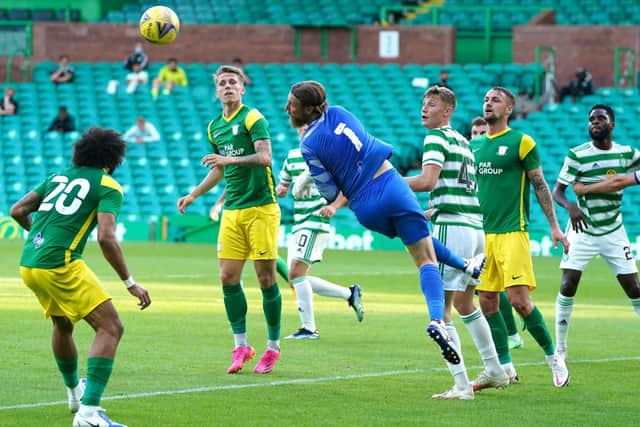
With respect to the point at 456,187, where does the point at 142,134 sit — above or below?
below

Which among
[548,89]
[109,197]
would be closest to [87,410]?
[109,197]

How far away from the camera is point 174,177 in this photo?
33.0 metres

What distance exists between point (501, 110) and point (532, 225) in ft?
58.3

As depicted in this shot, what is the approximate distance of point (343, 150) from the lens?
8.69 metres

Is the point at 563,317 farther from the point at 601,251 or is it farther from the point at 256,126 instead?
the point at 256,126

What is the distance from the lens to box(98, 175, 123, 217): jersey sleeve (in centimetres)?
790

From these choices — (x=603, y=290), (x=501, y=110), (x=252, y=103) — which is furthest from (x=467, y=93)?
(x=501, y=110)

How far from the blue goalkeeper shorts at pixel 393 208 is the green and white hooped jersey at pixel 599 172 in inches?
122

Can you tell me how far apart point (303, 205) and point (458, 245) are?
477 cm

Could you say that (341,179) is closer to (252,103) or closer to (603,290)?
(603,290)

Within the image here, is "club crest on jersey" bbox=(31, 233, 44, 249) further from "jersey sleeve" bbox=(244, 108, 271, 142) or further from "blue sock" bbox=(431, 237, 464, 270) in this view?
"jersey sleeve" bbox=(244, 108, 271, 142)

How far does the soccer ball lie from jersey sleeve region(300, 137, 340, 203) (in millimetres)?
7659

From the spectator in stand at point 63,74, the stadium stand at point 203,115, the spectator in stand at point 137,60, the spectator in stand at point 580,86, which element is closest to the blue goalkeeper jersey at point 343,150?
the stadium stand at point 203,115

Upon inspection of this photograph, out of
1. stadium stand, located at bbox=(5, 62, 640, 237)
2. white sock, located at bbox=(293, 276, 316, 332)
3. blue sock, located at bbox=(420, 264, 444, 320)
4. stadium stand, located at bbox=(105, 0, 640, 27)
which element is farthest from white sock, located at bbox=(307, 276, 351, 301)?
stadium stand, located at bbox=(105, 0, 640, 27)
